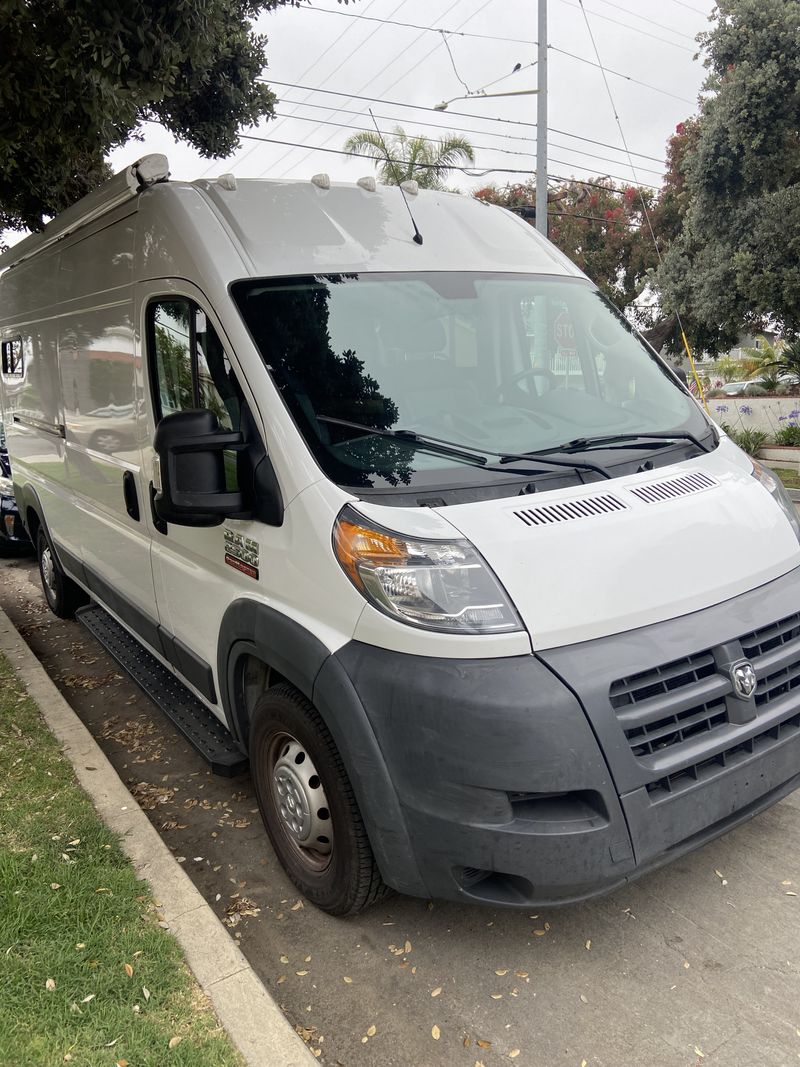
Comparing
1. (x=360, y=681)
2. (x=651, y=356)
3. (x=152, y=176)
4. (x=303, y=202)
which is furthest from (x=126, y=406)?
(x=651, y=356)

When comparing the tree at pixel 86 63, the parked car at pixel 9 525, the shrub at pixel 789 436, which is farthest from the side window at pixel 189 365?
the shrub at pixel 789 436

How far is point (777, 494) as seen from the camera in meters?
3.23

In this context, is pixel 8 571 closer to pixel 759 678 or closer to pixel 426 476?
pixel 426 476

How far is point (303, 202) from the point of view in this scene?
11.1ft

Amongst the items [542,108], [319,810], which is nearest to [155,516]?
[319,810]

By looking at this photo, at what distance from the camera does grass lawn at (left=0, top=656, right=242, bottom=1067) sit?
2.28 metres

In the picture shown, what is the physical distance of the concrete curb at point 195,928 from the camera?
7.57 feet

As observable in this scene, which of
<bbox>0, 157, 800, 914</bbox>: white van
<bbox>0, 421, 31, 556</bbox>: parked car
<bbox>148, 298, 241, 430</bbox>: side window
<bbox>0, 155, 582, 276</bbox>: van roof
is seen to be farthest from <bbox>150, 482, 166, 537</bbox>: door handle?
<bbox>0, 421, 31, 556</bbox>: parked car

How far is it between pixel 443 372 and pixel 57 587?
15.3ft

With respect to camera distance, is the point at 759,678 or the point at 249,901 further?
the point at 249,901

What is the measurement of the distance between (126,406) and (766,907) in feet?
11.3

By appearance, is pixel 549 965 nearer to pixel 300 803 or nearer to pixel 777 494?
pixel 300 803

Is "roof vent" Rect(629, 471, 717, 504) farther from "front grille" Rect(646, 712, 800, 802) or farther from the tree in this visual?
the tree

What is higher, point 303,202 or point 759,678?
point 303,202
